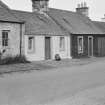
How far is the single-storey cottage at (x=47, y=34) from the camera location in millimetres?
20547

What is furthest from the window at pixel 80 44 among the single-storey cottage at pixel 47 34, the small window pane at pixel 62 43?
the small window pane at pixel 62 43

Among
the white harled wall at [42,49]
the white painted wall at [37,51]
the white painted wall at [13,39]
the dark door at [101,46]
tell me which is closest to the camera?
the white painted wall at [13,39]

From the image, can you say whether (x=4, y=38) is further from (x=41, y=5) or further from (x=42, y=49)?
(x=41, y=5)

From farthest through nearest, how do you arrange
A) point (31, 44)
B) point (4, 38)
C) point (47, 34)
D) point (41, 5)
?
point (41, 5) < point (47, 34) < point (31, 44) < point (4, 38)

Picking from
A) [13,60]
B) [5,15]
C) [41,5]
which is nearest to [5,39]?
[13,60]

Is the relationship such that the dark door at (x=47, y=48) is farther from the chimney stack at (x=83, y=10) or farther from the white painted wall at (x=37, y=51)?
the chimney stack at (x=83, y=10)

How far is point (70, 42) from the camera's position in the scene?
27234mm

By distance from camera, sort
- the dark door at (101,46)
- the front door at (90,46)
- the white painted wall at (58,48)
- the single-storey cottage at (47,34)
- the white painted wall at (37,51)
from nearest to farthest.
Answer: the single-storey cottage at (47,34) → the white painted wall at (37,51) → the white painted wall at (58,48) → the front door at (90,46) → the dark door at (101,46)

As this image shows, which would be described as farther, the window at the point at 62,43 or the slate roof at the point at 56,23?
the window at the point at 62,43

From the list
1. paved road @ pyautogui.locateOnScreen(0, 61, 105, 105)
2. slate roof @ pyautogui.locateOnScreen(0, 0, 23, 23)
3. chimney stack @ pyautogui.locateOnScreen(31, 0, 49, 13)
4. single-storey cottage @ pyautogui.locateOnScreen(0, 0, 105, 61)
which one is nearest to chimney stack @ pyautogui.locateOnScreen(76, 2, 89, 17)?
single-storey cottage @ pyautogui.locateOnScreen(0, 0, 105, 61)

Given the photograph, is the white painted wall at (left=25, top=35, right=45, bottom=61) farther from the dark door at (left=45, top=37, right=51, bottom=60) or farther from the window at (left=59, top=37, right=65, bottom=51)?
the window at (left=59, top=37, right=65, bottom=51)

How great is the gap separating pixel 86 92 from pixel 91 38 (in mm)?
21264

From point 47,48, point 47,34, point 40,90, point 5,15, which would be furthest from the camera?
point 47,48

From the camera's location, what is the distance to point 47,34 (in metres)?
24.3
